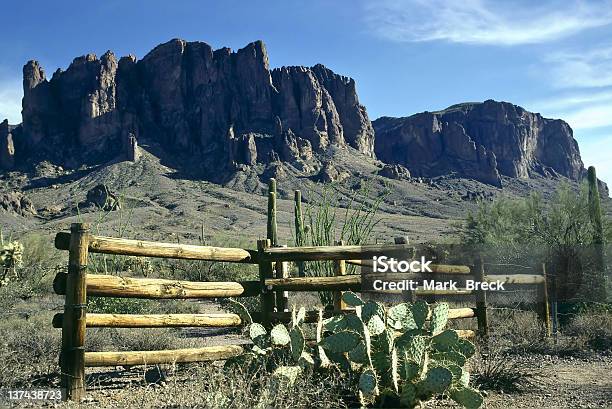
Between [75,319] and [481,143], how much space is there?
463ft

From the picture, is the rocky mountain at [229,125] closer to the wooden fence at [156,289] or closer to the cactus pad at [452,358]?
the wooden fence at [156,289]

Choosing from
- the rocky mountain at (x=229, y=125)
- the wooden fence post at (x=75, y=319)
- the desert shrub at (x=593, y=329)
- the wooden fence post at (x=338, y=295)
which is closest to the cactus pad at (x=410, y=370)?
the wooden fence post at (x=75, y=319)

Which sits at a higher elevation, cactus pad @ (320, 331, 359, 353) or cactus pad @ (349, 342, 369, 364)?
cactus pad @ (320, 331, 359, 353)

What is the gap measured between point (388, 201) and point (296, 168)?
15.8 metres

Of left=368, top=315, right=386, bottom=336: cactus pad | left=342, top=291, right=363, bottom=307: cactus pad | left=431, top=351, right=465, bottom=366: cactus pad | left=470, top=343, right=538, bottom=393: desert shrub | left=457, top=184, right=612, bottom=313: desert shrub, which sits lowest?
left=470, top=343, right=538, bottom=393: desert shrub

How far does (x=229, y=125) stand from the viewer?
107m

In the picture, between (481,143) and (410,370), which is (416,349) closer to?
(410,370)

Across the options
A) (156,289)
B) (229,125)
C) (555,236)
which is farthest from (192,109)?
(156,289)

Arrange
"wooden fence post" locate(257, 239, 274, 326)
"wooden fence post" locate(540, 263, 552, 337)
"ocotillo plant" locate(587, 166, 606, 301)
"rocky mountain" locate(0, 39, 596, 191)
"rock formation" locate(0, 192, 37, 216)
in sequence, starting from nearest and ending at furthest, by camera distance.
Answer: "wooden fence post" locate(257, 239, 274, 326)
"wooden fence post" locate(540, 263, 552, 337)
"ocotillo plant" locate(587, 166, 606, 301)
"rock formation" locate(0, 192, 37, 216)
"rocky mountain" locate(0, 39, 596, 191)

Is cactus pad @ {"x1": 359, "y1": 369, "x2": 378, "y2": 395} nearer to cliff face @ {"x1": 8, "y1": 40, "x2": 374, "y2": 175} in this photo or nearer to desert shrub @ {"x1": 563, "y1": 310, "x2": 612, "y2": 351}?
desert shrub @ {"x1": 563, "y1": 310, "x2": 612, "y2": 351}

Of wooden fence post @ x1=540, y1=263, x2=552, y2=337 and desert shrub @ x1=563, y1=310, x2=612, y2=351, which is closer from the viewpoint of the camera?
desert shrub @ x1=563, y1=310, x2=612, y2=351

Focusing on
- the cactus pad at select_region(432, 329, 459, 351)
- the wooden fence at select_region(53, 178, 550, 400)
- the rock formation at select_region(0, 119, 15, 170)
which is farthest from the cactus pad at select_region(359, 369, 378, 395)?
the rock formation at select_region(0, 119, 15, 170)

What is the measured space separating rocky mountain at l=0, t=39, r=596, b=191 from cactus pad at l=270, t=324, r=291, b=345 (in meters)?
75.9

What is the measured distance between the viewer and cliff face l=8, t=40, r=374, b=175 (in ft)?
320
